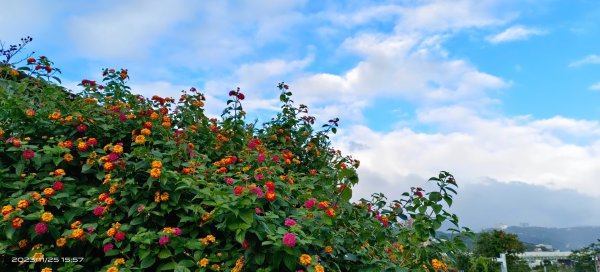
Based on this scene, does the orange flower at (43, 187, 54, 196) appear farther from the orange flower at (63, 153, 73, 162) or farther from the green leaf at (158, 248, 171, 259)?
the green leaf at (158, 248, 171, 259)

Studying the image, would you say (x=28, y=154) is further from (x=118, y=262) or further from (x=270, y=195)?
(x=270, y=195)

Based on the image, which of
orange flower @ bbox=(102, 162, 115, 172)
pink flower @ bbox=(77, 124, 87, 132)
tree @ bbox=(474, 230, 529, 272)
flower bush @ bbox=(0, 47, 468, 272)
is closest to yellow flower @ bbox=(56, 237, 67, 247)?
flower bush @ bbox=(0, 47, 468, 272)

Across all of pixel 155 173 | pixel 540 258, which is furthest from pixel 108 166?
pixel 540 258

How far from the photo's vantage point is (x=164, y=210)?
1.99m

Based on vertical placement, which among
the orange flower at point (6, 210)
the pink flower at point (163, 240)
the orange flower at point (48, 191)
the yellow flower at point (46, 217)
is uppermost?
the orange flower at point (48, 191)

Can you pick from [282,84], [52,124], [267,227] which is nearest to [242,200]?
[267,227]

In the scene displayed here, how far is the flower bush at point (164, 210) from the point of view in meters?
1.83

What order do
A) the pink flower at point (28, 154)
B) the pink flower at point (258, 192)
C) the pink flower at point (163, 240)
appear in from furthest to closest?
the pink flower at point (28, 154), the pink flower at point (258, 192), the pink flower at point (163, 240)

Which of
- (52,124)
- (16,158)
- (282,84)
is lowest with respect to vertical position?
(16,158)

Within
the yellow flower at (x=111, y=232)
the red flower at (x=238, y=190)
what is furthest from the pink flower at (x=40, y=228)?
the red flower at (x=238, y=190)

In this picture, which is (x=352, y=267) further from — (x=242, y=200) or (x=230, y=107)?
(x=230, y=107)

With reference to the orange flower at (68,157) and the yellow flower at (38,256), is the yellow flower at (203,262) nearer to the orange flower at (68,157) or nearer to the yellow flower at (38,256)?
the yellow flower at (38,256)

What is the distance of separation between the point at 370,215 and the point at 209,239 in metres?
1.15

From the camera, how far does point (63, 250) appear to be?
6.66 feet
